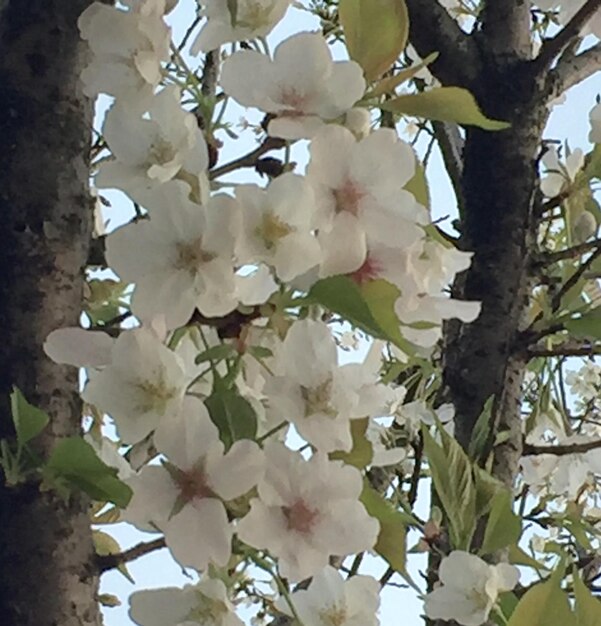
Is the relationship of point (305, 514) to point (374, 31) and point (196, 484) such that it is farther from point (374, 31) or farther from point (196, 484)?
point (374, 31)

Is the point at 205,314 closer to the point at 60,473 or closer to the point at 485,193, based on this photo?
the point at 60,473

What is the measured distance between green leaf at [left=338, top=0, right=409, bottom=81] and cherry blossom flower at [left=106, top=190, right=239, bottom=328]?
0.08 m

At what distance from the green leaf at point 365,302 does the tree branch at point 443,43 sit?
0.39m

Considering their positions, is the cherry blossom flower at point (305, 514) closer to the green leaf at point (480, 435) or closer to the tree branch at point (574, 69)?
the green leaf at point (480, 435)

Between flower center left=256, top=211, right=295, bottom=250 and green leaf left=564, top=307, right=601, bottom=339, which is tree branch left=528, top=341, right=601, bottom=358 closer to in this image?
green leaf left=564, top=307, right=601, bottom=339

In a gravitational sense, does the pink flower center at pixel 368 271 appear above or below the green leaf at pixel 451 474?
below

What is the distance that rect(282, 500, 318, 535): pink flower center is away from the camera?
311 mm

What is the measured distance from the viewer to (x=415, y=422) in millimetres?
832

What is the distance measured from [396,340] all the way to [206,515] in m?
0.08

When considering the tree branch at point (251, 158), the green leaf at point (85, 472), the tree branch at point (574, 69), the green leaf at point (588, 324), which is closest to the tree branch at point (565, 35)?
the tree branch at point (574, 69)

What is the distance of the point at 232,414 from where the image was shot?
12.7 inches

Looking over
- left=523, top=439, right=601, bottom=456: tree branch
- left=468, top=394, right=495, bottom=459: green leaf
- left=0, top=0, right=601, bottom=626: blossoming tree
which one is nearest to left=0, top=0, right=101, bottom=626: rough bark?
left=0, top=0, right=601, bottom=626: blossoming tree

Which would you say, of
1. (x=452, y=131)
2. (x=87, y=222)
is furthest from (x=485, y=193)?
(x=87, y=222)

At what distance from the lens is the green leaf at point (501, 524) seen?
1.54 feet
